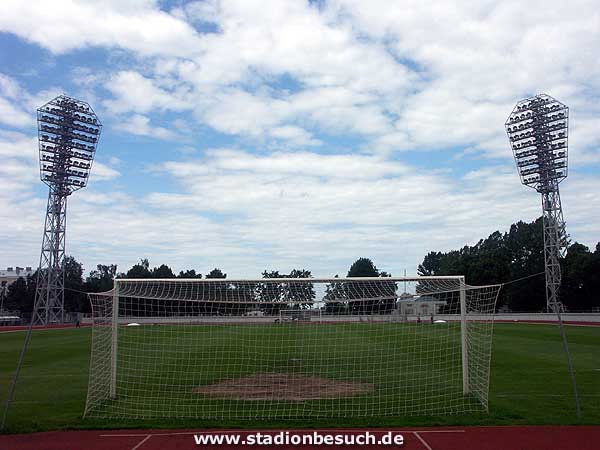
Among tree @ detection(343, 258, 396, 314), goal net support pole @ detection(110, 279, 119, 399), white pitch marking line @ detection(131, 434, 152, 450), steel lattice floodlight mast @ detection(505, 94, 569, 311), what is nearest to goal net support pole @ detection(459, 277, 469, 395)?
tree @ detection(343, 258, 396, 314)

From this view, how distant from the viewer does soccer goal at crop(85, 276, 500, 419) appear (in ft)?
36.6

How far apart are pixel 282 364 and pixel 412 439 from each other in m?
10.4

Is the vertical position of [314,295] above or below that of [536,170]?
below

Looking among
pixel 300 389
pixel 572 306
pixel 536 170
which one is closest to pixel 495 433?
pixel 300 389

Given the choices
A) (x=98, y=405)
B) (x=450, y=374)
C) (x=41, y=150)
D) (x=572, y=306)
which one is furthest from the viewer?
(x=572, y=306)

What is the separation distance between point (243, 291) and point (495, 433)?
6470mm

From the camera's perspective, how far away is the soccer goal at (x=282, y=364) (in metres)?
11.1

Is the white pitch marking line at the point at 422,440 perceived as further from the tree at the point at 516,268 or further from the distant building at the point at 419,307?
the tree at the point at 516,268

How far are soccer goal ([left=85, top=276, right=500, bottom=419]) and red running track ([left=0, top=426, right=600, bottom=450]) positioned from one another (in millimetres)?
1241

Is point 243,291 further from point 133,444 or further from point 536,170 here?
point 536,170

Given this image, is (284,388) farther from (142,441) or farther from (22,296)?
(22,296)

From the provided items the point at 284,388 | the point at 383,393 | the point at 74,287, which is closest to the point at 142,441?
the point at 284,388

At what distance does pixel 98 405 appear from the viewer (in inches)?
433

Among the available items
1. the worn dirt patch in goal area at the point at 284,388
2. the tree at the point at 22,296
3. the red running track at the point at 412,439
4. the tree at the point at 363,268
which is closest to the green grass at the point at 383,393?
the red running track at the point at 412,439
